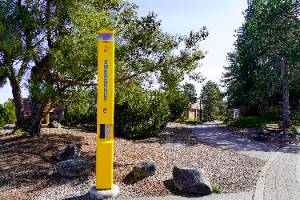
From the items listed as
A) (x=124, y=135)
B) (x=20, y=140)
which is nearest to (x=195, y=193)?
(x=20, y=140)

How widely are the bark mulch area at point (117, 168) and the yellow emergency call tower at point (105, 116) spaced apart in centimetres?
52

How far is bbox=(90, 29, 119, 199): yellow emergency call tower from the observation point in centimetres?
817

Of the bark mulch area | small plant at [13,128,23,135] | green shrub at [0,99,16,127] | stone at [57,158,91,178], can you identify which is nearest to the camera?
the bark mulch area

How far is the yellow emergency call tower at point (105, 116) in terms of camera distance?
26.8ft

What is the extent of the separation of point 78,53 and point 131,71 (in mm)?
2441

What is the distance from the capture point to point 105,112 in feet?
27.0

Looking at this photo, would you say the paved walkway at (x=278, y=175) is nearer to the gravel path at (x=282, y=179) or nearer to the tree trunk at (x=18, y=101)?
the gravel path at (x=282, y=179)

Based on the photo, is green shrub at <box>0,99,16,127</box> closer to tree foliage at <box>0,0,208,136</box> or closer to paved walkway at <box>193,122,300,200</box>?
tree foliage at <box>0,0,208,136</box>

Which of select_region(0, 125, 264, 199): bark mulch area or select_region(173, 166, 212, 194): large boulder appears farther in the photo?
select_region(0, 125, 264, 199): bark mulch area

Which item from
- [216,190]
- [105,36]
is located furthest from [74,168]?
[216,190]

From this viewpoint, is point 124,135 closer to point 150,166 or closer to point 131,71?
point 131,71

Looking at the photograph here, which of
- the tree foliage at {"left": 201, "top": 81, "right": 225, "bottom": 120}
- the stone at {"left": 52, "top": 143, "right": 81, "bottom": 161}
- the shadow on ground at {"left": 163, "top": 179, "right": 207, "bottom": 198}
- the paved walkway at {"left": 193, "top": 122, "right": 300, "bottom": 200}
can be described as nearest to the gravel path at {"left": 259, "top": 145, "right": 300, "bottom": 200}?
the paved walkway at {"left": 193, "top": 122, "right": 300, "bottom": 200}

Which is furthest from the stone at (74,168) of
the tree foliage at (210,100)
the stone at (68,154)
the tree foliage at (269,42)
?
A: the tree foliage at (210,100)

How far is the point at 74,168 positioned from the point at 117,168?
1.25 m
